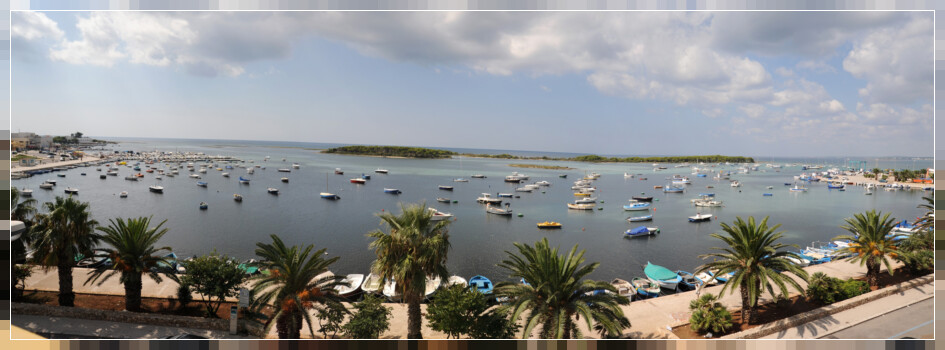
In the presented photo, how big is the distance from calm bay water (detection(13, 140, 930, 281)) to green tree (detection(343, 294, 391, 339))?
14.1 meters

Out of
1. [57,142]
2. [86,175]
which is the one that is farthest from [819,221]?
[57,142]

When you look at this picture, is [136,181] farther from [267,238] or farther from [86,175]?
[267,238]

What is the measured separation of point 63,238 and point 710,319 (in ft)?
80.1

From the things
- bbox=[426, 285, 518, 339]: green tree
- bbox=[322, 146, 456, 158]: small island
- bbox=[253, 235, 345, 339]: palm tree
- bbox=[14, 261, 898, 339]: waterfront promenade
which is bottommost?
bbox=[14, 261, 898, 339]: waterfront promenade

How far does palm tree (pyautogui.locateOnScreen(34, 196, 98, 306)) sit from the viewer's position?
14.7 meters

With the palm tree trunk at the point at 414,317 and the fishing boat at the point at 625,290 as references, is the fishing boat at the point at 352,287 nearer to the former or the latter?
the palm tree trunk at the point at 414,317

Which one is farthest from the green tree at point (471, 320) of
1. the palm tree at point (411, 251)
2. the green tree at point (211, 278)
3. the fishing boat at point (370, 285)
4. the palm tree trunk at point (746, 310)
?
the fishing boat at point (370, 285)

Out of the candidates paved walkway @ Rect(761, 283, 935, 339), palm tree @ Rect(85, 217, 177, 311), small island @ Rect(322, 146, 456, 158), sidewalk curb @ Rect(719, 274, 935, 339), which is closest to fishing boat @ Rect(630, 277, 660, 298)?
sidewalk curb @ Rect(719, 274, 935, 339)

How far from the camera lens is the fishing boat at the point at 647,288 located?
2389 centimetres

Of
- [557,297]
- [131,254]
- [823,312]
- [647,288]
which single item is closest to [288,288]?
[131,254]

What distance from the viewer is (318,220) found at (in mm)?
45875

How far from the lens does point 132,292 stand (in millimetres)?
15047

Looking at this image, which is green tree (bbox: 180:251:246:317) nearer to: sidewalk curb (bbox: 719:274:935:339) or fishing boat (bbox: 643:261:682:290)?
sidewalk curb (bbox: 719:274:935:339)

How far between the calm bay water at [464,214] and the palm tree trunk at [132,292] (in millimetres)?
13071
